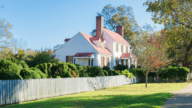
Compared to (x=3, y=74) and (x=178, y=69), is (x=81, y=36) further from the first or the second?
(x=3, y=74)

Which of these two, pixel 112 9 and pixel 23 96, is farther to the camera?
pixel 112 9

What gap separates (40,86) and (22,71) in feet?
5.42

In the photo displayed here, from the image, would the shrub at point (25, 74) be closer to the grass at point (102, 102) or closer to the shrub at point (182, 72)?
the grass at point (102, 102)

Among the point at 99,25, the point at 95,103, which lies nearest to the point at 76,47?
the point at 99,25

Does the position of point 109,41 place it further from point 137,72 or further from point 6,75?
point 6,75

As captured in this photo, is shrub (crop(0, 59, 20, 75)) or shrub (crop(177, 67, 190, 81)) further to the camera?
shrub (crop(177, 67, 190, 81))

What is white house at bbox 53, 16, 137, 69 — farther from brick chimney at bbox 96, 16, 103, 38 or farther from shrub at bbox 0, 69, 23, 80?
shrub at bbox 0, 69, 23, 80

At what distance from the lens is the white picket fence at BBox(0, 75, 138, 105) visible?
11609 millimetres

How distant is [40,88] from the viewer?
13961 millimetres

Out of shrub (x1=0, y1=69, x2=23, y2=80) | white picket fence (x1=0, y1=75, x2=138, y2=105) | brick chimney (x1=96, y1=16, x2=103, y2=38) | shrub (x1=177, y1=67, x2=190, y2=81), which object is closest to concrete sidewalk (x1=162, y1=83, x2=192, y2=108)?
white picket fence (x1=0, y1=75, x2=138, y2=105)

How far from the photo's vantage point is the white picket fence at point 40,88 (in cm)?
1161

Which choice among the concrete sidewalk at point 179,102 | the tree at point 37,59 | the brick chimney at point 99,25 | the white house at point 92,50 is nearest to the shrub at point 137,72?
the white house at point 92,50

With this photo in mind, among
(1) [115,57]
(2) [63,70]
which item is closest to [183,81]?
(1) [115,57]

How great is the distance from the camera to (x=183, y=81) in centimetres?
3238
